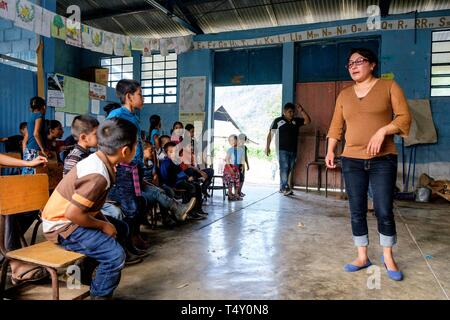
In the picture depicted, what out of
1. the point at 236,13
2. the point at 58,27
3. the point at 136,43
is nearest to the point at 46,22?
the point at 58,27

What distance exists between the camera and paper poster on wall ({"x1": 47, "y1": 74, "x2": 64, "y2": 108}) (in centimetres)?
645

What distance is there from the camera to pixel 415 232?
351cm

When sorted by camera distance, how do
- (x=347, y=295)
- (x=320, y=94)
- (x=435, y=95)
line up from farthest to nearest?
(x=320, y=94)
(x=435, y=95)
(x=347, y=295)

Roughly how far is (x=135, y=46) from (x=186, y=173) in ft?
13.7

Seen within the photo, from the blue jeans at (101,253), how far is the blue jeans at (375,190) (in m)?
1.50

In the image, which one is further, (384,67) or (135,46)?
(135,46)

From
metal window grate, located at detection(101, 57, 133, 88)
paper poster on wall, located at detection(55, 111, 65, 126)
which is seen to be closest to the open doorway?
metal window grate, located at detection(101, 57, 133, 88)

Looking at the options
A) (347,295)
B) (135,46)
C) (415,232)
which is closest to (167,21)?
(135,46)

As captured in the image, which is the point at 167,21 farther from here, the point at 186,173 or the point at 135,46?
the point at 186,173

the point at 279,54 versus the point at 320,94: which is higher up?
the point at 279,54

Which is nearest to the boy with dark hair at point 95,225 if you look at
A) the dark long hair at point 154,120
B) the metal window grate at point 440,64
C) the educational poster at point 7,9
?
the dark long hair at point 154,120

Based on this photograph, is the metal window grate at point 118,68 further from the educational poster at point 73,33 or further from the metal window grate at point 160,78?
the educational poster at point 73,33

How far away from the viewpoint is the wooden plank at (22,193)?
5.65ft

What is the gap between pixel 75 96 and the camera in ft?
24.4
